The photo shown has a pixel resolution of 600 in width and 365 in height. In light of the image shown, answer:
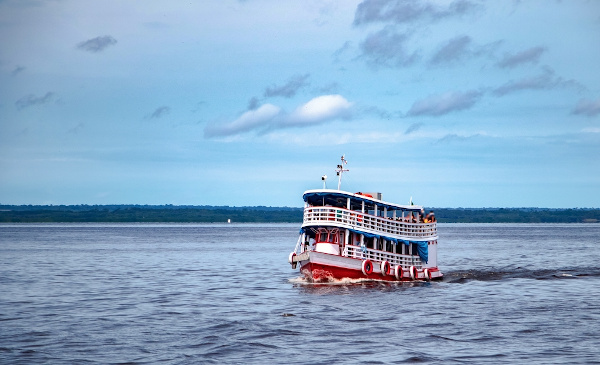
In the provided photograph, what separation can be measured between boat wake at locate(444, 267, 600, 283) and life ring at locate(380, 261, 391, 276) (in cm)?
804

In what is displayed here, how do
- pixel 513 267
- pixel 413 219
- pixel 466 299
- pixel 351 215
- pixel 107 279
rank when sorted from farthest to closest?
pixel 513 267 < pixel 107 279 < pixel 413 219 < pixel 351 215 < pixel 466 299

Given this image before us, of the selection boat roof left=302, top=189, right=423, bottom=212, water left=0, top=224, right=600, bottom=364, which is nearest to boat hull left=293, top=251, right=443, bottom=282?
water left=0, top=224, right=600, bottom=364

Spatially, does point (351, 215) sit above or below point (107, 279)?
above

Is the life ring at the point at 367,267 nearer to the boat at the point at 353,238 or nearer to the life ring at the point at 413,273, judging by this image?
the boat at the point at 353,238

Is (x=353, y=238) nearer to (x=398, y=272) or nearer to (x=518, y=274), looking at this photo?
(x=398, y=272)

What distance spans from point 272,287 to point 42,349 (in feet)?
82.0

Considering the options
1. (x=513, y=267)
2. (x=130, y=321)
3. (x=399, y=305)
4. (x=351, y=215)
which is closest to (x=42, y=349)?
(x=130, y=321)

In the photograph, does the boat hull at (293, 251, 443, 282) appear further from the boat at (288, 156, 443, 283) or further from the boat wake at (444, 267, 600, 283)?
the boat wake at (444, 267, 600, 283)

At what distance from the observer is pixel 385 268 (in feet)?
167

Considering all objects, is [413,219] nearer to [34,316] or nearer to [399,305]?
A: [399,305]

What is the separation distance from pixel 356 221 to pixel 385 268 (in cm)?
427

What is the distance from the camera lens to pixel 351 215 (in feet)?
161

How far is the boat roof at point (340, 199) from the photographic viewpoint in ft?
159

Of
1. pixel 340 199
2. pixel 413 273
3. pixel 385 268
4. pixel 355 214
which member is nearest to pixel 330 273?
pixel 385 268
